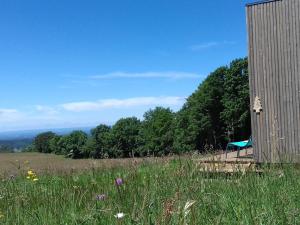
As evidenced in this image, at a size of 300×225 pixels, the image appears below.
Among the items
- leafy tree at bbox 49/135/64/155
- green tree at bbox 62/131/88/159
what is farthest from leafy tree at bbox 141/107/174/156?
leafy tree at bbox 49/135/64/155

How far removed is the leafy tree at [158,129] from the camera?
5993cm

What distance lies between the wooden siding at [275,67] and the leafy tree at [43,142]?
71.9 meters

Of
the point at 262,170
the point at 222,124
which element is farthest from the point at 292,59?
the point at 222,124

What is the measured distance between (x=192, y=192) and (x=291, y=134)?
483 inches

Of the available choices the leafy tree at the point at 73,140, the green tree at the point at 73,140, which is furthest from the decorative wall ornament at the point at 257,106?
the leafy tree at the point at 73,140

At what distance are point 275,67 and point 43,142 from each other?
255 ft

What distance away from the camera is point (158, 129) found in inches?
2466

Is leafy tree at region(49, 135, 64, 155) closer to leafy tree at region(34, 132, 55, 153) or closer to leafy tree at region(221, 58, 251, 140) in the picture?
leafy tree at region(34, 132, 55, 153)

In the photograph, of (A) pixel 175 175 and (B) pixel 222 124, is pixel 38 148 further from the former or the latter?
(A) pixel 175 175

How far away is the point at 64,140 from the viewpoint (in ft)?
252

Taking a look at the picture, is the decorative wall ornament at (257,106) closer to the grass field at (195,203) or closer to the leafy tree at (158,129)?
the grass field at (195,203)

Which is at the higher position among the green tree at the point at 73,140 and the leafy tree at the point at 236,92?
the leafy tree at the point at 236,92

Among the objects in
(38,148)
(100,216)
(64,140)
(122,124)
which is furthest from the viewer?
(38,148)

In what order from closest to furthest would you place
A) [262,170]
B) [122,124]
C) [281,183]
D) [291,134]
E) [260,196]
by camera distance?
[260,196] < [281,183] < [262,170] < [291,134] < [122,124]
